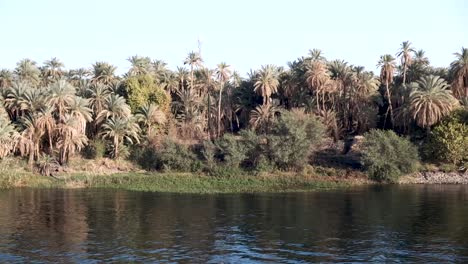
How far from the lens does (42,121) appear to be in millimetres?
68188

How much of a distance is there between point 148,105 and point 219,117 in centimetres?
1121

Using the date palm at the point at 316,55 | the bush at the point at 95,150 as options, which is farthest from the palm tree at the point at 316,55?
the bush at the point at 95,150

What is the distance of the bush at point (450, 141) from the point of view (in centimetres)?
6988

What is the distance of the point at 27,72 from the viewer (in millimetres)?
85188

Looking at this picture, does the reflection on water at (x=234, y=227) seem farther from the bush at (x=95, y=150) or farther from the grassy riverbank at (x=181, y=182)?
the bush at (x=95, y=150)

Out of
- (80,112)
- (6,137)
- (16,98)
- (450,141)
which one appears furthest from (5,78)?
(450,141)

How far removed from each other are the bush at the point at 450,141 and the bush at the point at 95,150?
41.6 m

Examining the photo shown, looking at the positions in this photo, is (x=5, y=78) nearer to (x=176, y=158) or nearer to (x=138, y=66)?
(x=138, y=66)

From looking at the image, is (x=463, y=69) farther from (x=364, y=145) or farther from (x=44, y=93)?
(x=44, y=93)

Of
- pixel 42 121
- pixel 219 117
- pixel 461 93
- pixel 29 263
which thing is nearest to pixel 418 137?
pixel 461 93

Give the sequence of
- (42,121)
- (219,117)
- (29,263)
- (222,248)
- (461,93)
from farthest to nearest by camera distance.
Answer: (219,117) → (461,93) → (42,121) → (222,248) → (29,263)

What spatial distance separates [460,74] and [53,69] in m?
63.0

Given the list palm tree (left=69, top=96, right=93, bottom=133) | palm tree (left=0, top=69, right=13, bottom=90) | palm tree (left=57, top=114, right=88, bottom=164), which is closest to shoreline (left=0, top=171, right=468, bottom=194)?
palm tree (left=57, top=114, right=88, bottom=164)

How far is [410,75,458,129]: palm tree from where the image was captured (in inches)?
2864
